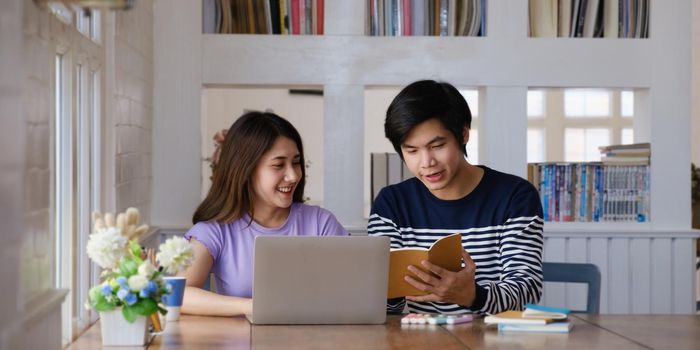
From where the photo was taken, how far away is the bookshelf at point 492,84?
4160mm

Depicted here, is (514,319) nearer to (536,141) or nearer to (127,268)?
(127,268)

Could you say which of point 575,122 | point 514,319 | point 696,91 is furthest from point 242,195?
point 575,122

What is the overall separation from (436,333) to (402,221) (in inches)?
24.7

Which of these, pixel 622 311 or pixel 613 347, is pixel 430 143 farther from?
pixel 622 311

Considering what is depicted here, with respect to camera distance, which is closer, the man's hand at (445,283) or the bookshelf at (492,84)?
the man's hand at (445,283)

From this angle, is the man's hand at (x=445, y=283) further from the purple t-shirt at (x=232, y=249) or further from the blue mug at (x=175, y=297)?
the purple t-shirt at (x=232, y=249)

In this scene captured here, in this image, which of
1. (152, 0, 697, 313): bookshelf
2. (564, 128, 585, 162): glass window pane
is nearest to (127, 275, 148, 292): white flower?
(152, 0, 697, 313): bookshelf

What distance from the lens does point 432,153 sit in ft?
9.18

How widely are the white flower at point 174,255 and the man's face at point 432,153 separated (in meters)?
0.82

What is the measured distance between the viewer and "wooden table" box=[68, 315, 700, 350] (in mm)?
2201

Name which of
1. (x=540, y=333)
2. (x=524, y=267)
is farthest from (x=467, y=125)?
(x=540, y=333)

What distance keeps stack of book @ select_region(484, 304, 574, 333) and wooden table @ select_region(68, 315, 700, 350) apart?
0.08 feet

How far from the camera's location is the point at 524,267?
9.07ft

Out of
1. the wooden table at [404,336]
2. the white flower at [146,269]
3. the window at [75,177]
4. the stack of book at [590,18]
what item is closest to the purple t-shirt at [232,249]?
the window at [75,177]
